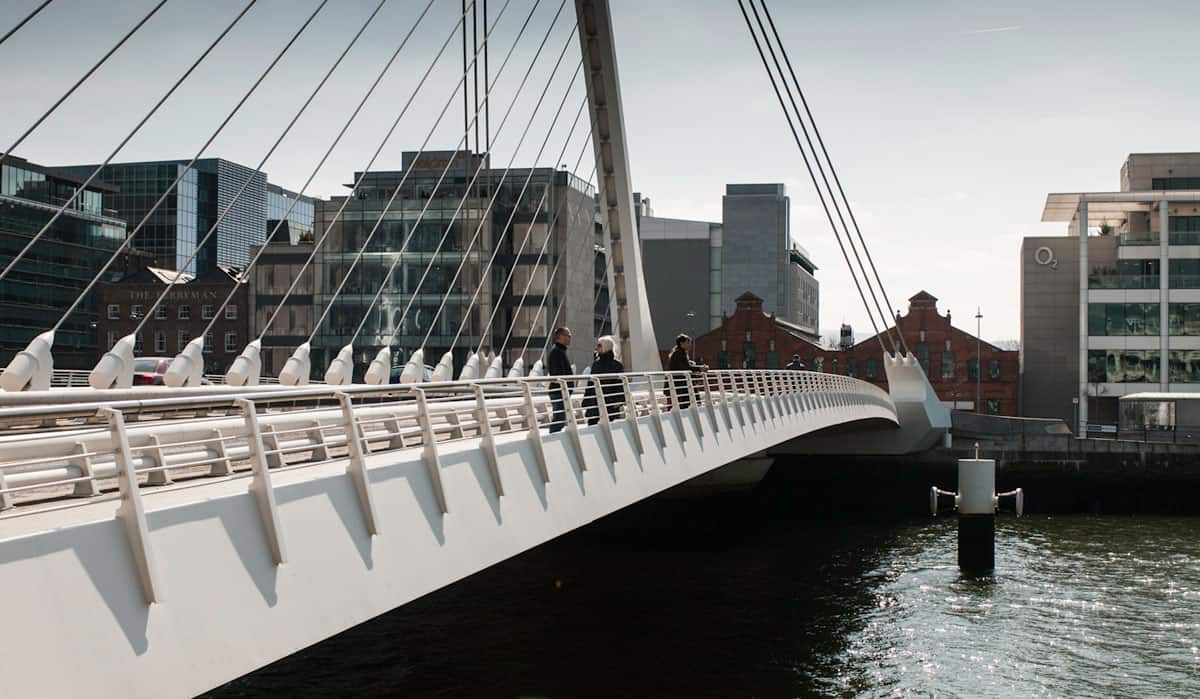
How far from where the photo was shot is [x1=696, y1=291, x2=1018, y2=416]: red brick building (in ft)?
267

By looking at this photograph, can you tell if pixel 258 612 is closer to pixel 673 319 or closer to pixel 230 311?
pixel 230 311

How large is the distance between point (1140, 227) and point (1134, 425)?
84.9 ft

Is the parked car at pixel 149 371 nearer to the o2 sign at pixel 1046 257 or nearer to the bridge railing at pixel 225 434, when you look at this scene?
the bridge railing at pixel 225 434

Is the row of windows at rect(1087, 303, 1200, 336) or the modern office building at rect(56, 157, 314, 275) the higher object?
the modern office building at rect(56, 157, 314, 275)

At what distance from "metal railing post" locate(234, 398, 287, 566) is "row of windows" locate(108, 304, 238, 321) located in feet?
248

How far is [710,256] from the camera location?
109750mm

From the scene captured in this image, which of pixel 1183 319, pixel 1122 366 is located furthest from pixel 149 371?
pixel 1183 319

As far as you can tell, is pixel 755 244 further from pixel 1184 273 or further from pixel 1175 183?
pixel 1184 273

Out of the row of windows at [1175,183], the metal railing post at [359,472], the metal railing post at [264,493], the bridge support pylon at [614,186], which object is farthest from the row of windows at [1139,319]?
the metal railing post at [264,493]

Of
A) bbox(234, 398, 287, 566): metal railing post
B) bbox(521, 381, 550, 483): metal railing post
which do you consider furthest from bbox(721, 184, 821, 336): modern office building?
bbox(234, 398, 287, 566): metal railing post

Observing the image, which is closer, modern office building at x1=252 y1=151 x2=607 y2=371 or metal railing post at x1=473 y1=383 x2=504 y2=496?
metal railing post at x1=473 y1=383 x2=504 y2=496

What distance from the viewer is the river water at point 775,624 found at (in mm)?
19297

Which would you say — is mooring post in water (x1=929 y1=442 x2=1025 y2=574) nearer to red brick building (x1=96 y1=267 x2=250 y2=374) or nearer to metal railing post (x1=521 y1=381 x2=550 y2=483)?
metal railing post (x1=521 y1=381 x2=550 y2=483)

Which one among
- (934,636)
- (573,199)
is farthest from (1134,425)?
(934,636)
